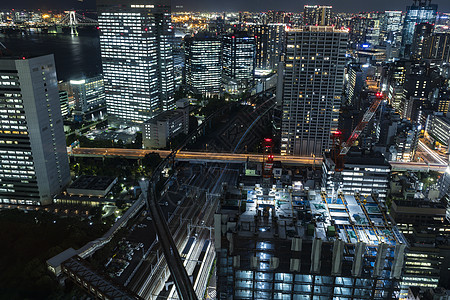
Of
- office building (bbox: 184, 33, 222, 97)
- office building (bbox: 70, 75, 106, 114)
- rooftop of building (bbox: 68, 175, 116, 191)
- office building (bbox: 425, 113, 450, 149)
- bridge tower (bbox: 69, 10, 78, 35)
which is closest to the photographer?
rooftop of building (bbox: 68, 175, 116, 191)

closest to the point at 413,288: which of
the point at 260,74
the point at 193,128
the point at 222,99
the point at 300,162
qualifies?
the point at 300,162

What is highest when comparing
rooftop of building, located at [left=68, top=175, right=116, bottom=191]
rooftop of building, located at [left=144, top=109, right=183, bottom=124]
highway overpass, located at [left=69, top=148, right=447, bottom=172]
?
rooftop of building, located at [left=144, top=109, right=183, bottom=124]

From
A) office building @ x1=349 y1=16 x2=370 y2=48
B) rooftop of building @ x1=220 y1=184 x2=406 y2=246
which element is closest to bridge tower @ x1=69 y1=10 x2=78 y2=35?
office building @ x1=349 y1=16 x2=370 y2=48

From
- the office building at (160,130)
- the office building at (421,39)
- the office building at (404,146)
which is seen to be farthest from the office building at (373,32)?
the office building at (160,130)

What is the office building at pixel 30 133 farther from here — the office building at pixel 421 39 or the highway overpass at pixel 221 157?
the office building at pixel 421 39

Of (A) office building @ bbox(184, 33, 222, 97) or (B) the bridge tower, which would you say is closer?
(A) office building @ bbox(184, 33, 222, 97)

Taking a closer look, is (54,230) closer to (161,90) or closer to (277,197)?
(277,197)

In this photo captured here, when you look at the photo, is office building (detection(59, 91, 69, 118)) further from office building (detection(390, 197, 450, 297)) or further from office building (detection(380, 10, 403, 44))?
office building (detection(380, 10, 403, 44))
